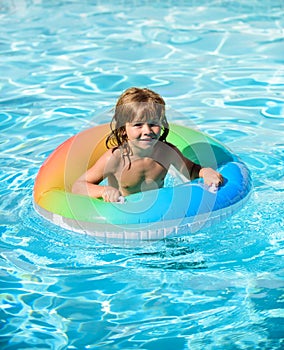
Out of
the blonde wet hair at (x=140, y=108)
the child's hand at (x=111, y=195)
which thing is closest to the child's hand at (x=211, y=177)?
the blonde wet hair at (x=140, y=108)

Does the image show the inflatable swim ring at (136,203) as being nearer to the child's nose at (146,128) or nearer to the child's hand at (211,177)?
the child's hand at (211,177)

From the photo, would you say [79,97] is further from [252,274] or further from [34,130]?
[252,274]

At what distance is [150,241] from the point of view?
3.99 metres

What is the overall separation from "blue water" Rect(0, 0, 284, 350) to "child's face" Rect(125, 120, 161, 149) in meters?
0.58

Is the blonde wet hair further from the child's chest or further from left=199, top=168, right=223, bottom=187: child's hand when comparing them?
left=199, top=168, right=223, bottom=187: child's hand

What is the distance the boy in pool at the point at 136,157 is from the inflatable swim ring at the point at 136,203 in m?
0.09

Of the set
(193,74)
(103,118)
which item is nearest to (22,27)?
(193,74)

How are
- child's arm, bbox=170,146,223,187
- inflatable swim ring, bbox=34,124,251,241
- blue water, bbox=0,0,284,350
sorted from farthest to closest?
child's arm, bbox=170,146,223,187
inflatable swim ring, bbox=34,124,251,241
blue water, bbox=0,0,284,350

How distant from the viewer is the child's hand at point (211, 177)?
4.18m

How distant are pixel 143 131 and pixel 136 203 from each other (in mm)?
411

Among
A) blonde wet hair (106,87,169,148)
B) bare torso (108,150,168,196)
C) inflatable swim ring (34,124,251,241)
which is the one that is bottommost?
inflatable swim ring (34,124,251,241)

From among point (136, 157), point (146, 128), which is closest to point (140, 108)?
point (146, 128)

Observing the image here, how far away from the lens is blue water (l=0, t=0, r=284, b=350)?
345 cm

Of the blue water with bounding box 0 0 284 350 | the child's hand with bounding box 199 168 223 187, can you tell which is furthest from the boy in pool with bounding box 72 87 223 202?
the blue water with bounding box 0 0 284 350
